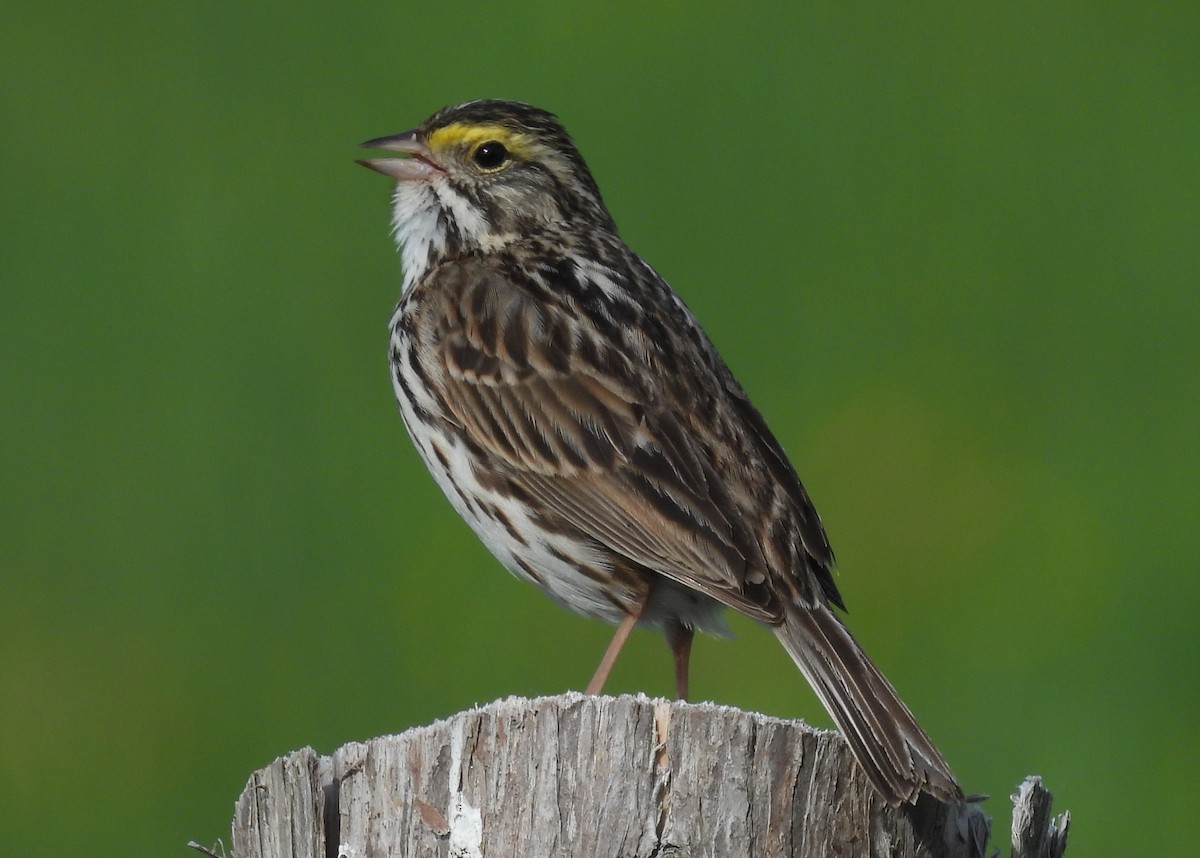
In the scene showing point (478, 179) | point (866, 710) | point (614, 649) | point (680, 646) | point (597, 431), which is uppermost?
point (478, 179)

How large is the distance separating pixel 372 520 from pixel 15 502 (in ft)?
5.34

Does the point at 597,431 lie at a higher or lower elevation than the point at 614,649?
higher

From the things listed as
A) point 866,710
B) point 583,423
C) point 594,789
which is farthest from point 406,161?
point 594,789

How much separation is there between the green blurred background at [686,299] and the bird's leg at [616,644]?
2.35 meters

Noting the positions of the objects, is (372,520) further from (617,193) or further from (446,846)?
(446,846)

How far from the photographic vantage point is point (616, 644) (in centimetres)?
593

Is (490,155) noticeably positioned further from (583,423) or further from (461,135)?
(583,423)

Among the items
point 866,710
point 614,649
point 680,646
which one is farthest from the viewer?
point 680,646

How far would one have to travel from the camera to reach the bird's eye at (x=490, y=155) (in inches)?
271

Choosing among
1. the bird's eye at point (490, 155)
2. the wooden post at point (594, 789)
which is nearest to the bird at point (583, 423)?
the bird's eye at point (490, 155)

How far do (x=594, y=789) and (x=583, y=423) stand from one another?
1844 millimetres

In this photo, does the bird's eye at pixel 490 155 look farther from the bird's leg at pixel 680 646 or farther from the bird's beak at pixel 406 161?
the bird's leg at pixel 680 646

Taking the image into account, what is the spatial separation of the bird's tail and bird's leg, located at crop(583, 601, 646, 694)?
0.56 meters

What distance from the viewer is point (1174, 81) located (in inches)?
427
